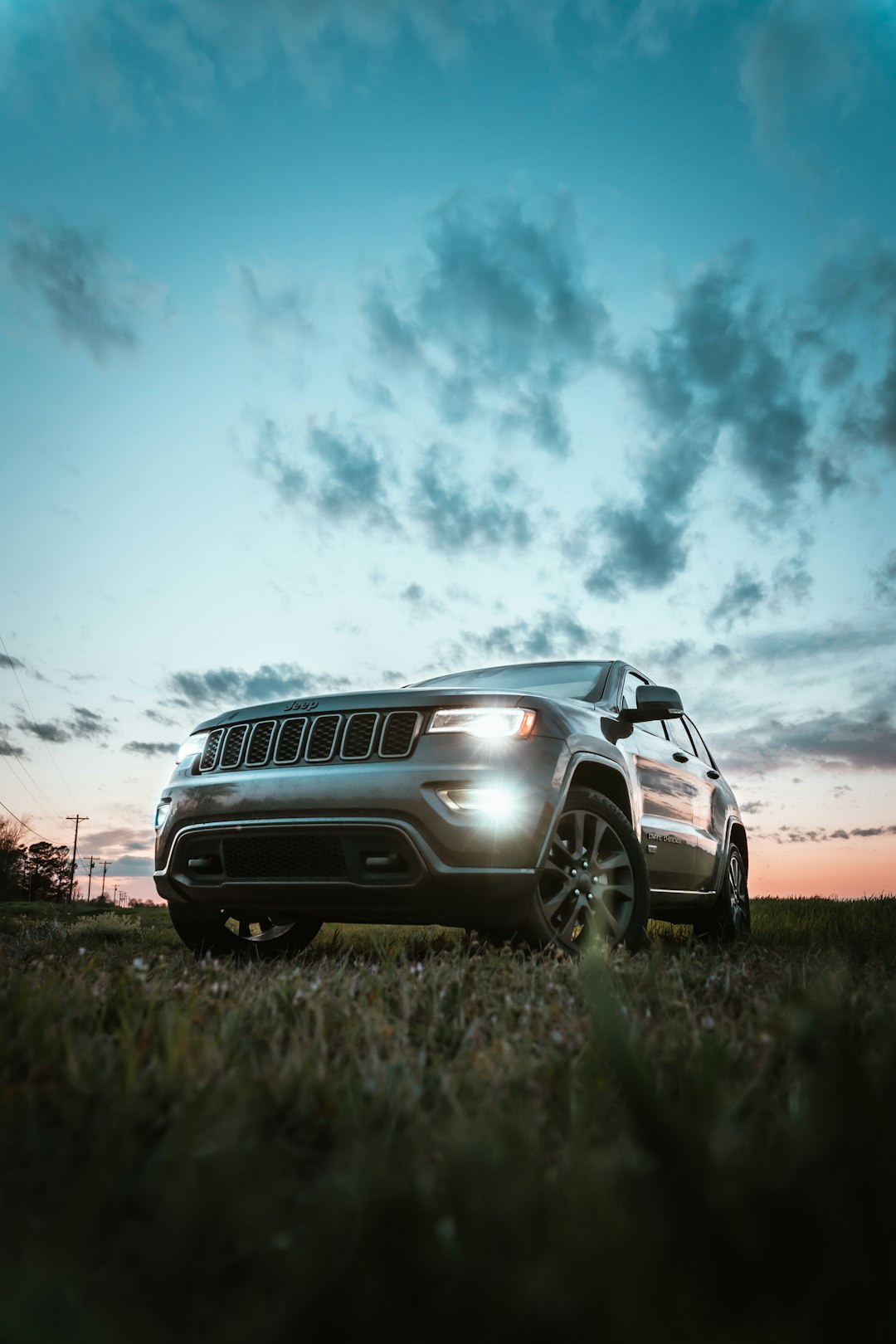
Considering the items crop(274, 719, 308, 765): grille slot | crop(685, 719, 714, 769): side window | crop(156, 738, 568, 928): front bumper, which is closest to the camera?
crop(156, 738, 568, 928): front bumper

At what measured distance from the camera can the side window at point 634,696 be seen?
6.07 meters

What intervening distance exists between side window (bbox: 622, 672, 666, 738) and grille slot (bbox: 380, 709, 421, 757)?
1.96m

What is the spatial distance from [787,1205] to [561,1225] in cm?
23

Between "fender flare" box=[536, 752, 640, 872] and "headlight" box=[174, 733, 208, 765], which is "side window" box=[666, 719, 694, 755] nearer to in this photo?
"fender flare" box=[536, 752, 640, 872]

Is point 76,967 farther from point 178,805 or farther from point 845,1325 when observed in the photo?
point 845,1325

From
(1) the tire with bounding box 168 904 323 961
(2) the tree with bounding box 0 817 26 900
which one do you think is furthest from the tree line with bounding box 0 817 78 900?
(1) the tire with bounding box 168 904 323 961

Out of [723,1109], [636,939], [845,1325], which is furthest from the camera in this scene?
[636,939]

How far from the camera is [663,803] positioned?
19.9 feet

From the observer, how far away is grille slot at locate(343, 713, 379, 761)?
4406mm

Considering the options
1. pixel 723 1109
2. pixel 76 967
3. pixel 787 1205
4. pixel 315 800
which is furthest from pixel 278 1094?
pixel 315 800

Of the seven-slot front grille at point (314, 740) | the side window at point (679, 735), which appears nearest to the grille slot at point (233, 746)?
the seven-slot front grille at point (314, 740)

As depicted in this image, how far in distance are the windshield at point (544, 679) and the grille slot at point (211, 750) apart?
147 cm

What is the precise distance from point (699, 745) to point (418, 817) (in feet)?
14.9

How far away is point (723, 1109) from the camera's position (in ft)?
4.96
